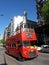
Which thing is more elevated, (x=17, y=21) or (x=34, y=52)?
(x=17, y=21)

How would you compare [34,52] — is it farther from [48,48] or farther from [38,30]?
[38,30]

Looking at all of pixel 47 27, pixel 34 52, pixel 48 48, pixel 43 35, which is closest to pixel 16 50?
pixel 34 52

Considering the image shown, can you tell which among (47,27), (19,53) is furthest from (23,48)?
(47,27)

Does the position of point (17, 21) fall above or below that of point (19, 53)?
above

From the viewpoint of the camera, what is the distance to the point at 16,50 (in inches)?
1011

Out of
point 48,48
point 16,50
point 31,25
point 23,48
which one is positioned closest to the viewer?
point 23,48

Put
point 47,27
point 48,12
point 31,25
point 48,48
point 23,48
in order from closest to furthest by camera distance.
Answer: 1. point 23,48
2. point 48,48
3. point 48,12
4. point 47,27
5. point 31,25

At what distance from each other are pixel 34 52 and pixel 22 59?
1580 millimetres

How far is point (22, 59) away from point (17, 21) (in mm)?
99568

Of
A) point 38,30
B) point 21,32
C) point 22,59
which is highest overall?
point 38,30

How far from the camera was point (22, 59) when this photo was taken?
2419cm

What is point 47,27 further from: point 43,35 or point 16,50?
point 16,50

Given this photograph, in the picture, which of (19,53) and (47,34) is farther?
(47,34)

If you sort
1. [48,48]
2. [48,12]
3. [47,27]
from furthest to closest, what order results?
[47,27] → [48,12] → [48,48]
